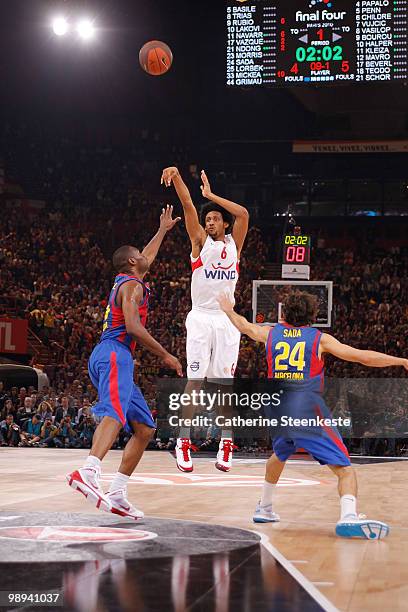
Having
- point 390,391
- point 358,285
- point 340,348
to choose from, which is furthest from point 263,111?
point 340,348

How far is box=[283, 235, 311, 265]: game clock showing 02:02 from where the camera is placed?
13.9m

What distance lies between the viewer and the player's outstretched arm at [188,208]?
6.92 meters

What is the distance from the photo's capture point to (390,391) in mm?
14156

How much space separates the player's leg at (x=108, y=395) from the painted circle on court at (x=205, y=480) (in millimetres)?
2612

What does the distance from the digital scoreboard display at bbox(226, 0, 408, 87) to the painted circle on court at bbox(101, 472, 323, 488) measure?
631 centimetres

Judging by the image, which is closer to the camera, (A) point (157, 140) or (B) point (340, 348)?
(B) point (340, 348)

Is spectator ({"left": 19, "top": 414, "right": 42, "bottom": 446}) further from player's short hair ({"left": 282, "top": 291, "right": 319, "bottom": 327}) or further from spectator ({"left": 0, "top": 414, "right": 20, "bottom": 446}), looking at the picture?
player's short hair ({"left": 282, "top": 291, "right": 319, "bottom": 327})

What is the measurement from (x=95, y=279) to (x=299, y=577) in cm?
1994

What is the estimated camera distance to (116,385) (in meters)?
5.18

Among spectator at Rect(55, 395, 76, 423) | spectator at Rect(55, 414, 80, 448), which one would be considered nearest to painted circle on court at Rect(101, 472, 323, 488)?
spectator at Rect(55, 414, 80, 448)

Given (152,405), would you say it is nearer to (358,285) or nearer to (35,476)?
(35,476)

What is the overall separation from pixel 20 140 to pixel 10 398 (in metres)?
14.7

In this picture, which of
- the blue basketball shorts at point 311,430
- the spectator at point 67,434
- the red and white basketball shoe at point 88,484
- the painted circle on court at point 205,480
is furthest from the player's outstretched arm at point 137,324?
the spectator at point 67,434

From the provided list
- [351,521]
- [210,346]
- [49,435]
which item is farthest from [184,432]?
[49,435]
